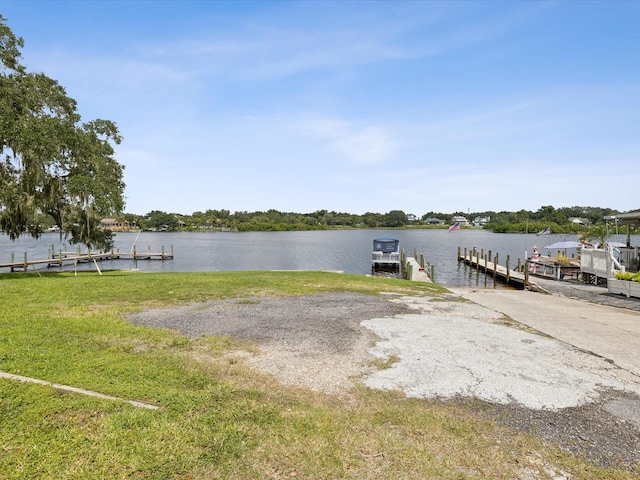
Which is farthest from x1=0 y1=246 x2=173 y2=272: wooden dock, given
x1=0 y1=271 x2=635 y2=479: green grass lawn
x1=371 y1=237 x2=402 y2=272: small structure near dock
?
x1=0 y1=271 x2=635 y2=479: green grass lawn

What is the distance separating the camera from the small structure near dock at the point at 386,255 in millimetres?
40709

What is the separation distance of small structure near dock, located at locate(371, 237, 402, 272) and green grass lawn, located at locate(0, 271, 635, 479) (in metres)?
34.8

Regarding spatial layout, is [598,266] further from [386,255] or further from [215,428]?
[215,428]

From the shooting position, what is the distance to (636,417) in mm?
5227

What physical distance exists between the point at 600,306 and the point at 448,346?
1305 centimetres

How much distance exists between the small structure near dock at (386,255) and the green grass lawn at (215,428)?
34831mm

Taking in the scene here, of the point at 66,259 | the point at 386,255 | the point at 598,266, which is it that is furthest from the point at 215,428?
the point at 66,259

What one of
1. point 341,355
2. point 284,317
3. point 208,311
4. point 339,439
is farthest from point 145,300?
point 339,439

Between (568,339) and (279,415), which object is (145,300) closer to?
→ (279,415)

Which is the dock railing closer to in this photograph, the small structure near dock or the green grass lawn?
the small structure near dock

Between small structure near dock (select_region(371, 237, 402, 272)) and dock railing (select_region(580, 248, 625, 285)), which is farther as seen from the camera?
small structure near dock (select_region(371, 237, 402, 272))

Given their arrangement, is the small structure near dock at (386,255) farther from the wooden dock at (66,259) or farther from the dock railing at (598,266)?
the wooden dock at (66,259)

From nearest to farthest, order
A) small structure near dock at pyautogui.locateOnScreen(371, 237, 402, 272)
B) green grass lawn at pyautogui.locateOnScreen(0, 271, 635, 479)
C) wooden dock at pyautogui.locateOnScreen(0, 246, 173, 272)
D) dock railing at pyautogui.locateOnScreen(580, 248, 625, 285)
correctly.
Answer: green grass lawn at pyautogui.locateOnScreen(0, 271, 635, 479) < dock railing at pyautogui.locateOnScreen(580, 248, 625, 285) < wooden dock at pyautogui.locateOnScreen(0, 246, 173, 272) < small structure near dock at pyautogui.locateOnScreen(371, 237, 402, 272)

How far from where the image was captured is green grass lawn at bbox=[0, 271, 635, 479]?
378 centimetres
